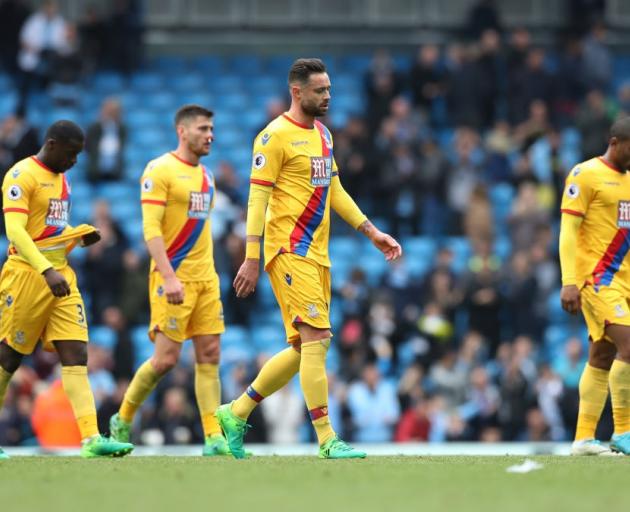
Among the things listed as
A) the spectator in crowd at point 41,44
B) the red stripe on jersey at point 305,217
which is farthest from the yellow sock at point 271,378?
the spectator in crowd at point 41,44

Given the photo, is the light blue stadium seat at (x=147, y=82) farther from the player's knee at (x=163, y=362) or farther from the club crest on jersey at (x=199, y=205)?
the player's knee at (x=163, y=362)

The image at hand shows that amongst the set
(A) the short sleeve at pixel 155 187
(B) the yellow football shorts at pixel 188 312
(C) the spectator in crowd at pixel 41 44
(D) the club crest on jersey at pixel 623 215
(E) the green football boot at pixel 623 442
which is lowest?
(E) the green football boot at pixel 623 442

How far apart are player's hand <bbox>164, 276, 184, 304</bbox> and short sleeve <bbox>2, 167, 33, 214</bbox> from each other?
1290 millimetres

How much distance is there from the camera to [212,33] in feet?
94.0

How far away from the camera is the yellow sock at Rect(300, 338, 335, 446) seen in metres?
11.2

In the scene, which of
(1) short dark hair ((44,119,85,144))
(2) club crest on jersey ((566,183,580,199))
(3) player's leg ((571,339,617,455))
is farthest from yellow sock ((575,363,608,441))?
(1) short dark hair ((44,119,85,144))

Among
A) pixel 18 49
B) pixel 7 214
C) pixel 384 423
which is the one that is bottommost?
pixel 384 423

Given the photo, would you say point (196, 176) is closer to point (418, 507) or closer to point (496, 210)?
point (418, 507)

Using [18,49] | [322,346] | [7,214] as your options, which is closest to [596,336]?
[322,346]

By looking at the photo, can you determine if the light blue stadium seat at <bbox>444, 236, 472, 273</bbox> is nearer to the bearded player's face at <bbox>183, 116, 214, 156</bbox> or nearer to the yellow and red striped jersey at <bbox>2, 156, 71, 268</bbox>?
the bearded player's face at <bbox>183, 116, 214, 156</bbox>

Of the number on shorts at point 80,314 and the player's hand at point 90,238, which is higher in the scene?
the player's hand at point 90,238

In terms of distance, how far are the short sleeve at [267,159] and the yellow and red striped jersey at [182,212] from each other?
1.64m

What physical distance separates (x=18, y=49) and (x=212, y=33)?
13.1 feet

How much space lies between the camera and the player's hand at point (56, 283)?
37.4ft
